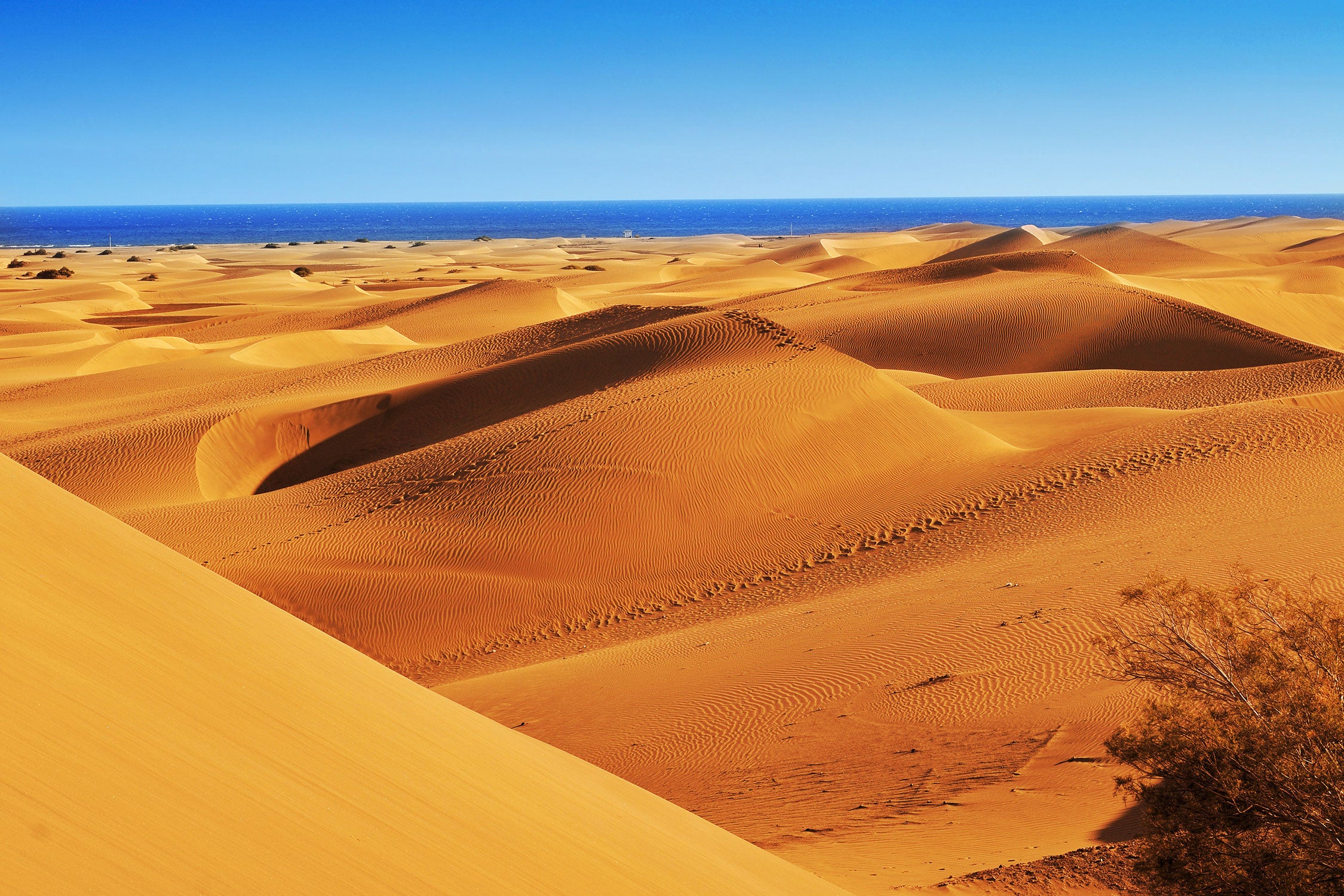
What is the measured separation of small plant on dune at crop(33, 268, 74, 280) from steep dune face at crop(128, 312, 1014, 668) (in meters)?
46.8

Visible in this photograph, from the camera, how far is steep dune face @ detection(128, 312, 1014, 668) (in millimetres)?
13648

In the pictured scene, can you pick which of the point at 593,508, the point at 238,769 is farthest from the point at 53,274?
the point at 238,769

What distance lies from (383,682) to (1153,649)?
4.10 metres

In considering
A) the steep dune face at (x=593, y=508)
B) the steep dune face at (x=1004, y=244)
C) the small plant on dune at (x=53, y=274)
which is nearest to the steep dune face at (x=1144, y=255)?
the steep dune face at (x=1004, y=244)

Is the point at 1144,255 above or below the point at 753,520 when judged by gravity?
above

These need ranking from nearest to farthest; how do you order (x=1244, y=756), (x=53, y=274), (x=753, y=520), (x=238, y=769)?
(x=238, y=769), (x=1244, y=756), (x=753, y=520), (x=53, y=274)

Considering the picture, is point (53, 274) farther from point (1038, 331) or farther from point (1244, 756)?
point (1244, 756)

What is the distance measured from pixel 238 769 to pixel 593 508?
11.7 m

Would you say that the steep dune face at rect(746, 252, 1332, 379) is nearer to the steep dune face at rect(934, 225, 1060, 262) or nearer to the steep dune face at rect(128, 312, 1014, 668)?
the steep dune face at rect(128, 312, 1014, 668)

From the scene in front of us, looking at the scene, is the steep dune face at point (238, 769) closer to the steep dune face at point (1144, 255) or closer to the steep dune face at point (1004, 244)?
the steep dune face at point (1144, 255)

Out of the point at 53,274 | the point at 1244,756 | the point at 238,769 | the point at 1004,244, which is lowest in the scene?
the point at 1244,756

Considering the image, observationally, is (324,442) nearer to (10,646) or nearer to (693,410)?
(693,410)

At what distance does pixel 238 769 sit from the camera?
3.72 meters

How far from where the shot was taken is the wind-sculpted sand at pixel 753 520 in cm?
737
